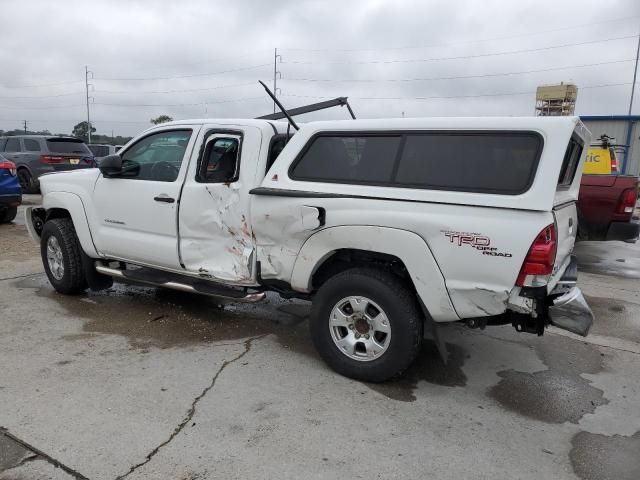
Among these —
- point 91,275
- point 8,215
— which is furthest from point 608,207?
point 8,215

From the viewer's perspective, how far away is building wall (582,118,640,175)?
24953mm

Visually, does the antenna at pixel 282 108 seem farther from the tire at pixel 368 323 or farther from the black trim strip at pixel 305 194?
the tire at pixel 368 323

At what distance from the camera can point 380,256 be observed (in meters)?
3.56

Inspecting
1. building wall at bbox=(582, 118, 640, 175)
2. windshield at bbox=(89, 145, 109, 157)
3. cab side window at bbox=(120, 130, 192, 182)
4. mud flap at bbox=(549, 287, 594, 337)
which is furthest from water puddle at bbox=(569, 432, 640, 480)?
building wall at bbox=(582, 118, 640, 175)

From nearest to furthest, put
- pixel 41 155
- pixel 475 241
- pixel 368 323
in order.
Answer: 1. pixel 475 241
2. pixel 368 323
3. pixel 41 155

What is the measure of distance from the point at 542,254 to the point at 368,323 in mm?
1275

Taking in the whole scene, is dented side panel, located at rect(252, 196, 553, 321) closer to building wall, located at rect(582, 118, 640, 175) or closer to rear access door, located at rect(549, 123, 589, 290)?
rear access door, located at rect(549, 123, 589, 290)

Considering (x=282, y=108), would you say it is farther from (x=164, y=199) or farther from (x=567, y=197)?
(x=567, y=197)

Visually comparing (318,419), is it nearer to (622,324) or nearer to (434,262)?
(434,262)

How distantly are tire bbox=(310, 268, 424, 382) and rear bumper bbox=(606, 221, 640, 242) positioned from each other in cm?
453

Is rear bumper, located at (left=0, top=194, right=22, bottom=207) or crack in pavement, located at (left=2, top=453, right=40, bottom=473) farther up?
rear bumper, located at (left=0, top=194, right=22, bottom=207)

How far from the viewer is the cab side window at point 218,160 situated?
432 cm

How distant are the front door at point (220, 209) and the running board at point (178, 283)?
106 mm

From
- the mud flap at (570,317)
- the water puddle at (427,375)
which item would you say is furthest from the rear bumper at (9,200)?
the mud flap at (570,317)
